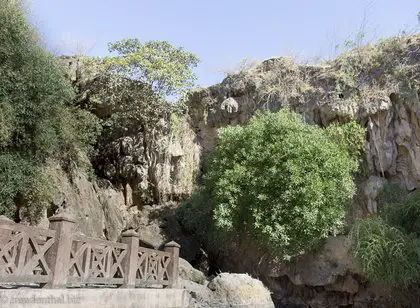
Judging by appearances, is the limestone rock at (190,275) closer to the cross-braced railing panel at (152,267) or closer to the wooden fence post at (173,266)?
the wooden fence post at (173,266)

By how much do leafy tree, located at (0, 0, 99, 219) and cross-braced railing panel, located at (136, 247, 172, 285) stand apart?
5449 mm

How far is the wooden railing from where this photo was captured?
6.38 m

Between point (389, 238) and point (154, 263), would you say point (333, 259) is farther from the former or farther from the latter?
point (154, 263)

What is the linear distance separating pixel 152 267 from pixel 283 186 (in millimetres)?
5880

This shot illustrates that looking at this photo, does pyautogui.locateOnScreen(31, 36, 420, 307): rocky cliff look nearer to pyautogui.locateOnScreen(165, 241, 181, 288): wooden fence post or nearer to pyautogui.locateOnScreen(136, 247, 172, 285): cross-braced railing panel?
pyautogui.locateOnScreen(165, 241, 181, 288): wooden fence post

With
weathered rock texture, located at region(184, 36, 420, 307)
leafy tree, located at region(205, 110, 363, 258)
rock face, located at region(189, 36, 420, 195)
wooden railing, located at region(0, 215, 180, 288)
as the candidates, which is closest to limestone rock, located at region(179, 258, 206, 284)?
leafy tree, located at region(205, 110, 363, 258)

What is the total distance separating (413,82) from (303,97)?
4.47 meters

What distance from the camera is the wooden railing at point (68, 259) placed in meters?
6.38

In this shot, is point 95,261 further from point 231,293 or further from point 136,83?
point 136,83

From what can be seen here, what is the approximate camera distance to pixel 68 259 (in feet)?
24.0

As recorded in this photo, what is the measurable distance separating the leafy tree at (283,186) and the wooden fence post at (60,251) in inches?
314

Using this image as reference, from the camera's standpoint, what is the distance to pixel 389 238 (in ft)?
40.9

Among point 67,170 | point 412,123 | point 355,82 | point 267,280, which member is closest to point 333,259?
point 267,280

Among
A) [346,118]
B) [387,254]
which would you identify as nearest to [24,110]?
[387,254]
